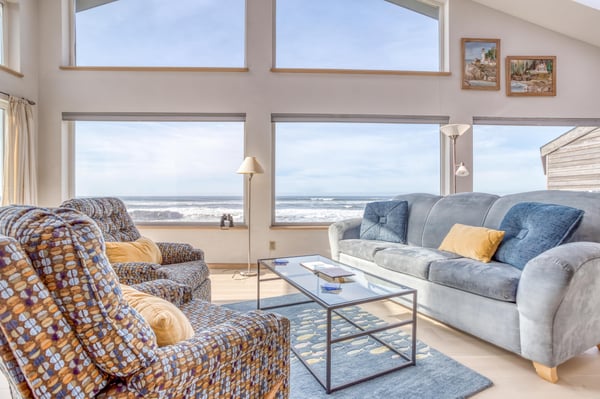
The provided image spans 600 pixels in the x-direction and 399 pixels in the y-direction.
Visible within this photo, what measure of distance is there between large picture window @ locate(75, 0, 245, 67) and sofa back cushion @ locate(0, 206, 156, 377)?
3851mm

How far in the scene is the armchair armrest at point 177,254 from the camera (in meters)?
2.41

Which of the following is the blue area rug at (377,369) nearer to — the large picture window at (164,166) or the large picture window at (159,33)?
the large picture window at (164,166)

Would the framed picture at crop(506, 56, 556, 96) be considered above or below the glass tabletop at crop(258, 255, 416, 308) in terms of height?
above

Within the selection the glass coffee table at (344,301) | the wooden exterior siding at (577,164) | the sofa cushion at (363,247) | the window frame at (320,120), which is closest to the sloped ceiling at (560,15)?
the wooden exterior siding at (577,164)

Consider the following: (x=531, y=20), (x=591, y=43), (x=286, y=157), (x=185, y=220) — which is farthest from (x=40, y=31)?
(x=591, y=43)

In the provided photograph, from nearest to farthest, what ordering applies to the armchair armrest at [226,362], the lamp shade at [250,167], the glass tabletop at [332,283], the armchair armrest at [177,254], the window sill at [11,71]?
the armchair armrest at [226,362] < the glass tabletop at [332,283] < the armchair armrest at [177,254] < the window sill at [11,71] < the lamp shade at [250,167]

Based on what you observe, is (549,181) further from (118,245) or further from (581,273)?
(118,245)

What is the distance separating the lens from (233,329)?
3.37 feet

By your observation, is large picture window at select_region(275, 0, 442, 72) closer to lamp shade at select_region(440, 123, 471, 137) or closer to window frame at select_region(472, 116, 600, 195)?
window frame at select_region(472, 116, 600, 195)

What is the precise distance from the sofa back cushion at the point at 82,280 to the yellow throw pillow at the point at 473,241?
7.40 ft

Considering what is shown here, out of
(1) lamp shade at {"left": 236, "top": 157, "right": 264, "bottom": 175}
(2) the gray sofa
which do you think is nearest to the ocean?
(1) lamp shade at {"left": 236, "top": 157, "right": 264, "bottom": 175}

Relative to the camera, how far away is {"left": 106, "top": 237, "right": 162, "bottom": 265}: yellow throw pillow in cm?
204

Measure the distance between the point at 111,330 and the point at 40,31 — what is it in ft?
15.9

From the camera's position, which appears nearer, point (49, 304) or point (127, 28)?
point (49, 304)
